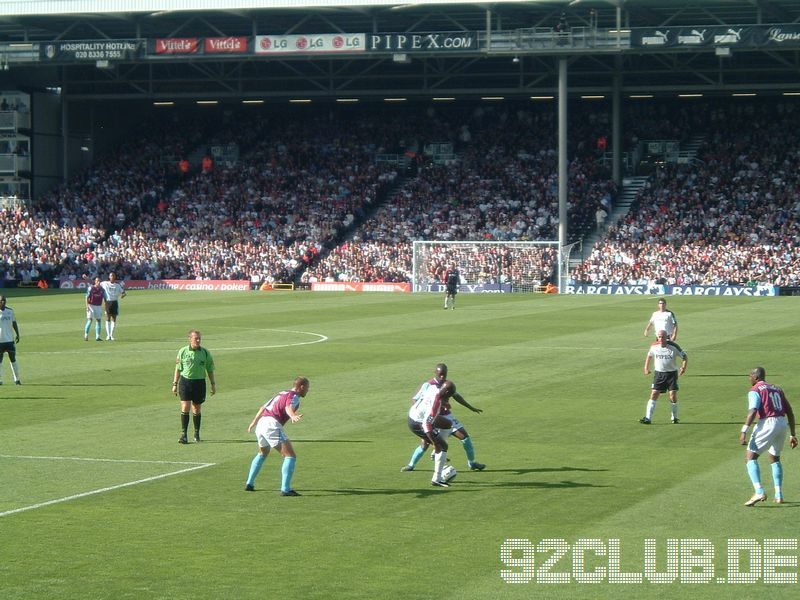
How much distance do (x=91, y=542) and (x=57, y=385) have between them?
15.4 meters

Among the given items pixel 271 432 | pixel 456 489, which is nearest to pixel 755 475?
pixel 456 489

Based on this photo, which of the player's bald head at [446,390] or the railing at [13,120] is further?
the railing at [13,120]

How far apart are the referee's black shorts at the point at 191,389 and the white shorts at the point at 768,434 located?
925 centimetres

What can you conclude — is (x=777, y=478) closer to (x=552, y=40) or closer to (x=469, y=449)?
(x=469, y=449)

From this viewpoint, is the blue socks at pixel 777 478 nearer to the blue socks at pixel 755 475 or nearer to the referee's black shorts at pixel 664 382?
the blue socks at pixel 755 475

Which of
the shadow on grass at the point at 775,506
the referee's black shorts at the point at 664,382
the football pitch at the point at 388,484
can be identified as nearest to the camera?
the football pitch at the point at 388,484

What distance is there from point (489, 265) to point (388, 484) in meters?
53.1

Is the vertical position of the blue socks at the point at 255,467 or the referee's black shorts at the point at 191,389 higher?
the referee's black shorts at the point at 191,389

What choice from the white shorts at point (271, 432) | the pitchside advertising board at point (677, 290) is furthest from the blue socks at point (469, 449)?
the pitchside advertising board at point (677, 290)

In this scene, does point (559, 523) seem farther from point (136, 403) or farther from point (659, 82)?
point (659, 82)

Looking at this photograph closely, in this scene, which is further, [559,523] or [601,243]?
[601,243]

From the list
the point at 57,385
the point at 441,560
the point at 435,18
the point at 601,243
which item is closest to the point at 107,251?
the point at 435,18

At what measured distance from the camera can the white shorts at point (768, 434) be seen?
16.7 m

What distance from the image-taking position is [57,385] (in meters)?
29.9
